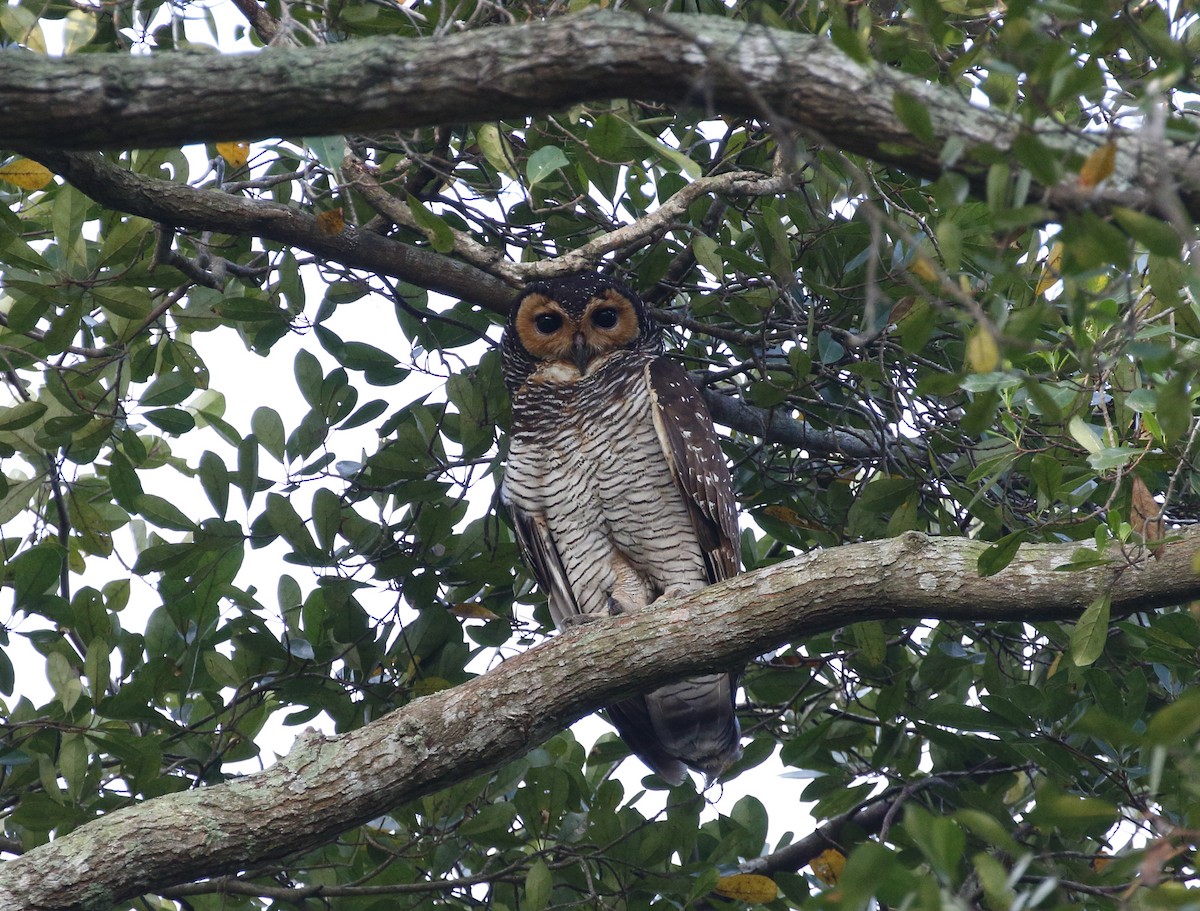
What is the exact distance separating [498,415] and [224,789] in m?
2.09

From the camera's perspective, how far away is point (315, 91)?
205cm

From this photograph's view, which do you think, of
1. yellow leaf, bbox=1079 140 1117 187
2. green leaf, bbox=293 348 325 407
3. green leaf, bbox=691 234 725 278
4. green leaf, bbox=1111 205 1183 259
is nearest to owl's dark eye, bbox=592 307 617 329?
green leaf, bbox=691 234 725 278

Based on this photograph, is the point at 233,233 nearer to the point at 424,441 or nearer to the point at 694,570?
the point at 424,441

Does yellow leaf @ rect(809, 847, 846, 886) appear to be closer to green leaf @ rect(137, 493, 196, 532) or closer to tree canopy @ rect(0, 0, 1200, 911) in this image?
tree canopy @ rect(0, 0, 1200, 911)

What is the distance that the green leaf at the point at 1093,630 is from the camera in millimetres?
2914

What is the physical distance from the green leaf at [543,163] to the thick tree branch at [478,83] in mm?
1231

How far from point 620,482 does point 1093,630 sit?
2396 mm

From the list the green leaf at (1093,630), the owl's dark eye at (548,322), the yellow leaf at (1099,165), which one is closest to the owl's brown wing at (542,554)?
the owl's dark eye at (548,322)

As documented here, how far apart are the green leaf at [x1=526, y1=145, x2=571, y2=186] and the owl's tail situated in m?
2.44

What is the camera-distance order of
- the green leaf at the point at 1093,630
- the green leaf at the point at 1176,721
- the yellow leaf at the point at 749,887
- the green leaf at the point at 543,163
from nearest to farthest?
the green leaf at the point at 1176,721 < the green leaf at the point at 1093,630 < the green leaf at the point at 543,163 < the yellow leaf at the point at 749,887

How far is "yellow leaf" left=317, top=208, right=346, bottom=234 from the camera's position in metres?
3.88

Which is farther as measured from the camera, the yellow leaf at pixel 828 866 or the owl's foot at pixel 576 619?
the owl's foot at pixel 576 619

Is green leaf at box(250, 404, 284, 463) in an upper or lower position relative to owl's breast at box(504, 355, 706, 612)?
upper

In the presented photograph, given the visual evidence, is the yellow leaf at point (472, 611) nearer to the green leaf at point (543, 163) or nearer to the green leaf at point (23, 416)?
the green leaf at point (23, 416)
